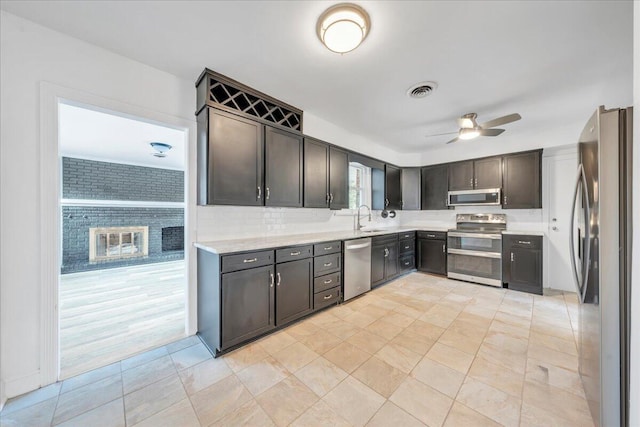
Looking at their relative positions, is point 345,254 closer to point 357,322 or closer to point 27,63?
point 357,322

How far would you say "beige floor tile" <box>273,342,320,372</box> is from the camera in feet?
6.28

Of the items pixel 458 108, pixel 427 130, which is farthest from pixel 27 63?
pixel 427 130

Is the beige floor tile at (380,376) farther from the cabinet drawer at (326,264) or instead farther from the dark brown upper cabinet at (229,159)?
the dark brown upper cabinet at (229,159)

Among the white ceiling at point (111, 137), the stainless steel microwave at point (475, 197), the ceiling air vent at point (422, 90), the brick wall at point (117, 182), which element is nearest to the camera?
the ceiling air vent at point (422, 90)

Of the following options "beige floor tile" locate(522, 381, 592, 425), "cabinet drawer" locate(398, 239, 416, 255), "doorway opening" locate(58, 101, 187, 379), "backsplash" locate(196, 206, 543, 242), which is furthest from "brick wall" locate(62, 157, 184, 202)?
"beige floor tile" locate(522, 381, 592, 425)

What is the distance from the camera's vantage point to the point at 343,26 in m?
1.62

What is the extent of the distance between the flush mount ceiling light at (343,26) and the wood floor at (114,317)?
2810mm

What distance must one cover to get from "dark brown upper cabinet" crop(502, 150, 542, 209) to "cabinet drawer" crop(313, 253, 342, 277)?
10.5ft

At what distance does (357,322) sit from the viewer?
8.65 feet

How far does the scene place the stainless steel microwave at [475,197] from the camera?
412cm

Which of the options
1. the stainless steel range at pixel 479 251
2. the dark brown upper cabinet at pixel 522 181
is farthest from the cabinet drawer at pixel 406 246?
the dark brown upper cabinet at pixel 522 181

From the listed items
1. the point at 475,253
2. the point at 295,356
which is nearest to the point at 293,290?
the point at 295,356

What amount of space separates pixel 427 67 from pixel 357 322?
8.81 ft

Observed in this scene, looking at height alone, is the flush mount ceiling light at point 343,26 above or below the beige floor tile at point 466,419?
above
